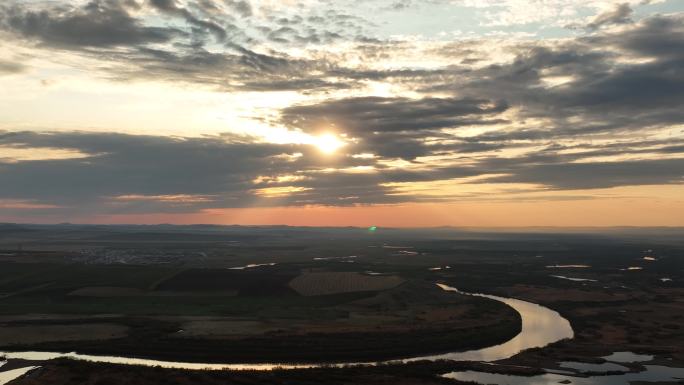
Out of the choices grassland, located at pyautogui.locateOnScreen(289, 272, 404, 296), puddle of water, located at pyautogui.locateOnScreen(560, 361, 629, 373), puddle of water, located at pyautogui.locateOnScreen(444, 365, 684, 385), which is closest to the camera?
puddle of water, located at pyautogui.locateOnScreen(444, 365, 684, 385)

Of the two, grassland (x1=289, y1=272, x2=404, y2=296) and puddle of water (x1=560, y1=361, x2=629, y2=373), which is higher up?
grassland (x1=289, y1=272, x2=404, y2=296)

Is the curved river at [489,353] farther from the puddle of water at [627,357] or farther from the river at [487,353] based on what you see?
the puddle of water at [627,357]

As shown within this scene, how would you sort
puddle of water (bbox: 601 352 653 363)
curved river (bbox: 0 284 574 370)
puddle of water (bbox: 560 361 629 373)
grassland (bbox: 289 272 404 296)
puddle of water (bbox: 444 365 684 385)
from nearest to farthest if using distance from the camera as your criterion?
puddle of water (bbox: 444 365 684 385), puddle of water (bbox: 560 361 629 373), curved river (bbox: 0 284 574 370), puddle of water (bbox: 601 352 653 363), grassland (bbox: 289 272 404 296)

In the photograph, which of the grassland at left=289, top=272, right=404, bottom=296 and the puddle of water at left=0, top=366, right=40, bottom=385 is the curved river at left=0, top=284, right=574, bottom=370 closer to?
the puddle of water at left=0, top=366, right=40, bottom=385

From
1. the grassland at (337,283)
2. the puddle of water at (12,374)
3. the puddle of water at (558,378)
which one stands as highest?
the grassland at (337,283)

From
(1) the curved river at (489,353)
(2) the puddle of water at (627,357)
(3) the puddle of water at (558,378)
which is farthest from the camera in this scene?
(2) the puddle of water at (627,357)

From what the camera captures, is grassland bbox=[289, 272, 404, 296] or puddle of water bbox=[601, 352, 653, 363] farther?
grassland bbox=[289, 272, 404, 296]

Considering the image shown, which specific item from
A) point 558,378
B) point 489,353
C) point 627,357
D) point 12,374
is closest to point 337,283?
point 489,353

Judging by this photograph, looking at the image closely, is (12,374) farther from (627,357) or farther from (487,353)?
(627,357)

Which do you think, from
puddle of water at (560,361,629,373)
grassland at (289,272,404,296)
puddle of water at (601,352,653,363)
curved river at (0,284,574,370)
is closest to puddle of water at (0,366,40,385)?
curved river at (0,284,574,370)

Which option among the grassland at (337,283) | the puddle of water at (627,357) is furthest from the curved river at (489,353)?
the grassland at (337,283)

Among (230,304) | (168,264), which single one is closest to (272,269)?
(168,264)
